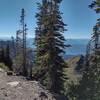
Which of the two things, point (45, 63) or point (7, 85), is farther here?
point (45, 63)

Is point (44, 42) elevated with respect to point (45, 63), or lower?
elevated

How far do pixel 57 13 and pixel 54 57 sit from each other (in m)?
5.44

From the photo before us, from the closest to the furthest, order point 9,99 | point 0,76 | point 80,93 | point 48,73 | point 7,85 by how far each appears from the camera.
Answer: point 9,99, point 7,85, point 0,76, point 48,73, point 80,93

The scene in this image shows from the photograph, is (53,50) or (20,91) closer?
(20,91)

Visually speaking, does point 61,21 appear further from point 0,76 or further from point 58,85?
point 0,76

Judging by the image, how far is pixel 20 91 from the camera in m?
18.9

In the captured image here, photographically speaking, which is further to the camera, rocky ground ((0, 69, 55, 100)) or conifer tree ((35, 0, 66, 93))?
conifer tree ((35, 0, 66, 93))

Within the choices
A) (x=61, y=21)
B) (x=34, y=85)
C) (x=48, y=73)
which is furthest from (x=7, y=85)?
(x=61, y=21)

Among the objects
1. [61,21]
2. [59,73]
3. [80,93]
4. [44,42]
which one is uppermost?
[61,21]

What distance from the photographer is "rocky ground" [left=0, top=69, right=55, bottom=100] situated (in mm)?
17950

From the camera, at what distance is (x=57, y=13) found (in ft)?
116

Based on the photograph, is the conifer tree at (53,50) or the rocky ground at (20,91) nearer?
the rocky ground at (20,91)

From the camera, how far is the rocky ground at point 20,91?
18.0 metres

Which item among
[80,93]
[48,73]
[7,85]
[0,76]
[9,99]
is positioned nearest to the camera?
[9,99]
